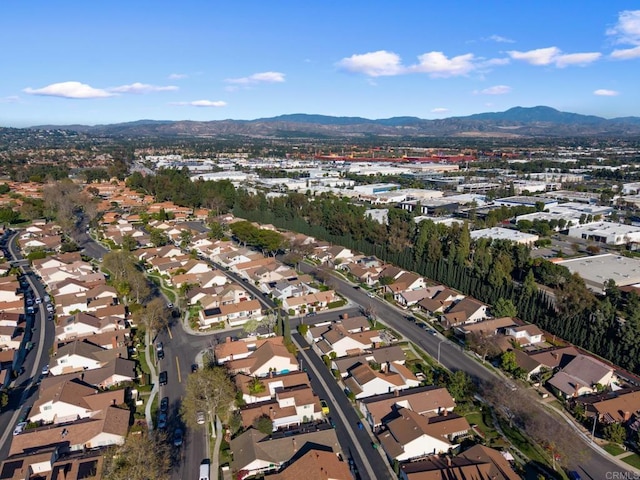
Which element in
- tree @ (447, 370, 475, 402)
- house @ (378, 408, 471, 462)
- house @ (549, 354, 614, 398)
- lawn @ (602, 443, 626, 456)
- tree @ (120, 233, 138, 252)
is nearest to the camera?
house @ (378, 408, 471, 462)

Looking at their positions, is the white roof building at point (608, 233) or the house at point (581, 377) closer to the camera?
the house at point (581, 377)

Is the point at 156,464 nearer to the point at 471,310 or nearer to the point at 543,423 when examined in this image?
the point at 543,423

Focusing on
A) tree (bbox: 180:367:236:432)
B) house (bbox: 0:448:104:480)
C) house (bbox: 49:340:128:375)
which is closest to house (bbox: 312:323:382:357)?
tree (bbox: 180:367:236:432)

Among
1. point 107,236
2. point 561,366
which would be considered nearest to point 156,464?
point 561,366

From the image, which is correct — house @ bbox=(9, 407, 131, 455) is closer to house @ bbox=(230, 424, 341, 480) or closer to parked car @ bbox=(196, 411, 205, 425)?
parked car @ bbox=(196, 411, 205, 425)

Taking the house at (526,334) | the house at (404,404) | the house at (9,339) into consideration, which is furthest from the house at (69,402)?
the house at (526,334)

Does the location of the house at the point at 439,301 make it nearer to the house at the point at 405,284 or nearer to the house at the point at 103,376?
the house at the point at 405,284

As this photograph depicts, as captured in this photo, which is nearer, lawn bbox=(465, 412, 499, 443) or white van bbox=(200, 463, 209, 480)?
white van bbox=(200, 463, 209, 480)
